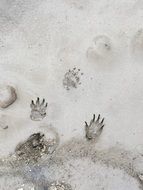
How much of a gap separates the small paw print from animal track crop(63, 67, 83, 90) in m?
1.59

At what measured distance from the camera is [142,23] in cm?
1956

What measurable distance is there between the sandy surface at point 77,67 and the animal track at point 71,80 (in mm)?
125

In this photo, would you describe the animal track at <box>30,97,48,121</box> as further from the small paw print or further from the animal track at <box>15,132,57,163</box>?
the small paw print

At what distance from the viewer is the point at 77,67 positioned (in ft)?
62.6

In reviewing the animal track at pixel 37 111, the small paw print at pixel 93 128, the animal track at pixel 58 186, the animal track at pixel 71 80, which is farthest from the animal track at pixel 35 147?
the animal track at pixel 71 80

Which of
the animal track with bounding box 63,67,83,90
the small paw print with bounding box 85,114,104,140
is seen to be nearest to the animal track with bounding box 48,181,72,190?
the small paw print with bounding box 85,114,104,140

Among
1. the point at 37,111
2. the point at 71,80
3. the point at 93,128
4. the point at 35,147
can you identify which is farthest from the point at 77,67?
the point at 35,147

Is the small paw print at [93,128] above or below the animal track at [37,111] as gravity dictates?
below

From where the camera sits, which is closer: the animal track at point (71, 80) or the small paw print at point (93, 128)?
the small paw print at point (93, 128)

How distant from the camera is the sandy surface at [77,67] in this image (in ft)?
61.0

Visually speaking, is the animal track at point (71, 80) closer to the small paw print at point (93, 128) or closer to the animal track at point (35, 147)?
the small paw print at point (93, 128)

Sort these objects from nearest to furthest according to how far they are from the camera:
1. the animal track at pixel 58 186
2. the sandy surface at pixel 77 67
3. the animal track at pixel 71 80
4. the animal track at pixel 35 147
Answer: the animal track at pixel 58 186, the animal track at pixel 35 147, the sandy surface at pixel 77 67, the animal track at pixel 71 80

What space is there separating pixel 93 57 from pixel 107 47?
0.69 m

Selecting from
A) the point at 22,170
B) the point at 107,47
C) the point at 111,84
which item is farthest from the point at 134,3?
the point at 22,170
